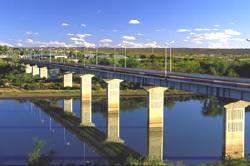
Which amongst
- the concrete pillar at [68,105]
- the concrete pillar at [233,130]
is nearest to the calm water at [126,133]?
the concrete pillar at [68,105]

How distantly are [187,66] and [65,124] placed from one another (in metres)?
66.5

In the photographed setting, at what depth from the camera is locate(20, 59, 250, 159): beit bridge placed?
1265 inches

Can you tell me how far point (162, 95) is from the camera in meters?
46.8

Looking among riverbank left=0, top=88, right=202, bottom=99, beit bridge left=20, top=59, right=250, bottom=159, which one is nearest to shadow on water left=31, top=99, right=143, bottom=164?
beit bridge left=20, top=59, right=250, bottom=159

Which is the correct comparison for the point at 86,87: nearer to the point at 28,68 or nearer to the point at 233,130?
the point at 233,130

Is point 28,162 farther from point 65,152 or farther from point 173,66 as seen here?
point 173,66

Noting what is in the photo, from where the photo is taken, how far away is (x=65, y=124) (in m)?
49.5

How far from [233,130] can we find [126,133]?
15865 mm

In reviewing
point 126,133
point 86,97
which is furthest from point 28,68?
point 126,133

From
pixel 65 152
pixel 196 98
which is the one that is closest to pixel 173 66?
pixel 196 98

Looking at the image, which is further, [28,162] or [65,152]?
[65,152]

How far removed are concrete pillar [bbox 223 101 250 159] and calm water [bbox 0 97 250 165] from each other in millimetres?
Answer: 1475

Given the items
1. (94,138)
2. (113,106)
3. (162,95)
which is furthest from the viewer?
(113,106)

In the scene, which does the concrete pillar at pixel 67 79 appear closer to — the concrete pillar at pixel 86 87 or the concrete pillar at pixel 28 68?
the concrete pillar at pixel 86 87
